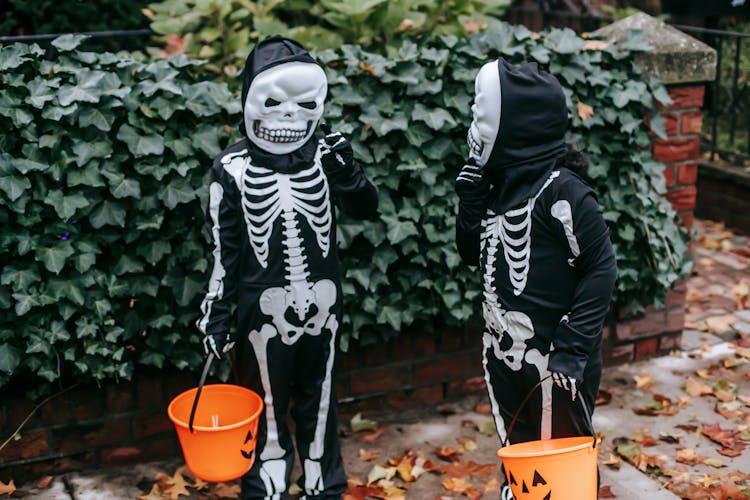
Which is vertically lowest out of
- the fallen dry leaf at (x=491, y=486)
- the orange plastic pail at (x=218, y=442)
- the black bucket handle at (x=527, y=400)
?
the fallen dry leaf at (x=491, y=486)

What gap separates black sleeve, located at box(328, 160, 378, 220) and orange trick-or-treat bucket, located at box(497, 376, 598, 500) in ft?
3.93

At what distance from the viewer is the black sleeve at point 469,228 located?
349cm

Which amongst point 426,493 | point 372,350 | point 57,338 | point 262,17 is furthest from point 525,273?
point 262,17

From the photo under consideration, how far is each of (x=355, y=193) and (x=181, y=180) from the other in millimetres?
899

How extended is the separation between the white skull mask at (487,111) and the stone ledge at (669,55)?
6.60 ft

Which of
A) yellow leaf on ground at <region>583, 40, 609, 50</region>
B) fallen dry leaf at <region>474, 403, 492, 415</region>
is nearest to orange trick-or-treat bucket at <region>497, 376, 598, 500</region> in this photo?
fallen dry leaf at <region>474, 403, 492, 415</region>

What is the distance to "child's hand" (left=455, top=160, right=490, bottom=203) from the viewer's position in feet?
11.3

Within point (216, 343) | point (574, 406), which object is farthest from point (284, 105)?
point (574, 406)

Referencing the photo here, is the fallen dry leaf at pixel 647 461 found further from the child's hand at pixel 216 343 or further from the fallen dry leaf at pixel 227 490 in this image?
the child's hand at pixel 216 343

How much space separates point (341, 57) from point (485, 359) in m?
1.72

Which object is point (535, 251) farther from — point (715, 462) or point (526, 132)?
point (715, 462)

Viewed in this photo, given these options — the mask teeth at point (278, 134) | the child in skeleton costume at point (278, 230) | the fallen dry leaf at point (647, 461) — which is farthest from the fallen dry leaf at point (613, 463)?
the mask teeth at point (278, 134)

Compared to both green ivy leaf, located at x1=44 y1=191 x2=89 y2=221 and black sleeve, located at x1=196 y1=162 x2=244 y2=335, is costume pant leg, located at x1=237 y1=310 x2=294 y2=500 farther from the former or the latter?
green ivy leaf, located at x1=44 y1=191 x2=89 y2=221

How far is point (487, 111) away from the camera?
10.6 ft
